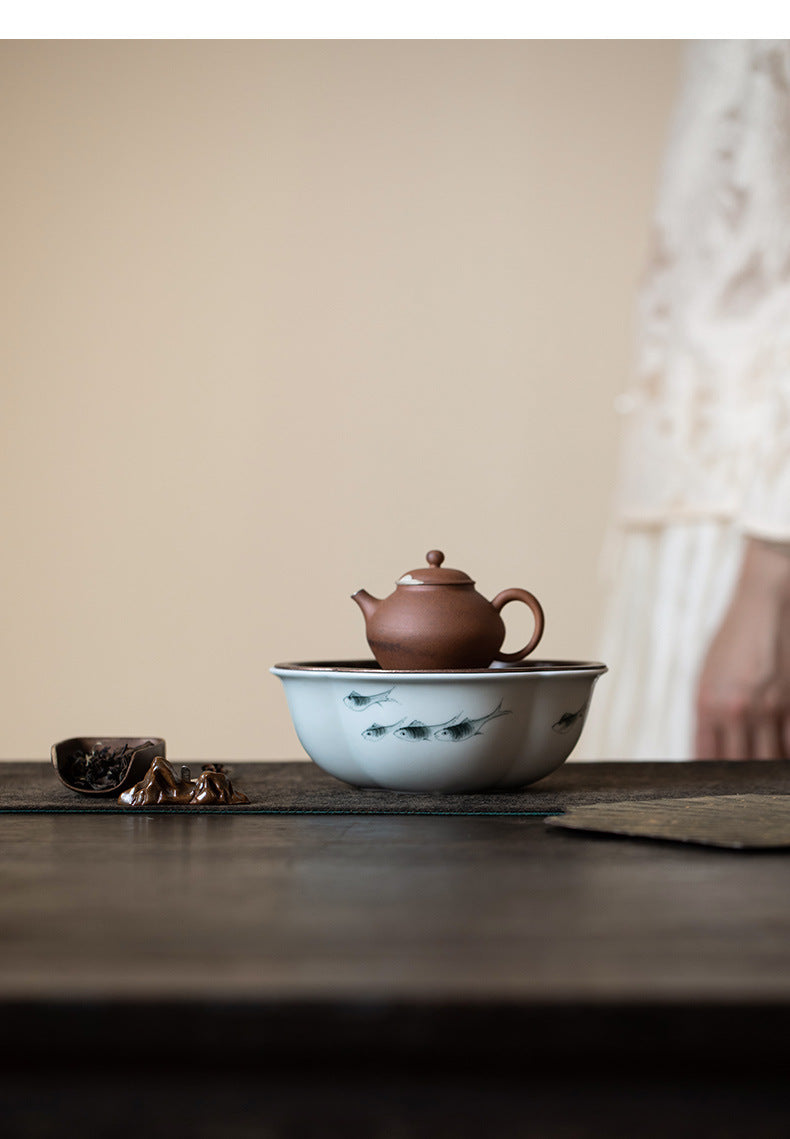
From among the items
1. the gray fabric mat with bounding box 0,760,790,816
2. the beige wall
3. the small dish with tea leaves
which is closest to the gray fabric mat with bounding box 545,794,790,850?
the gray fabric mat with bounding box 0,760,790,816

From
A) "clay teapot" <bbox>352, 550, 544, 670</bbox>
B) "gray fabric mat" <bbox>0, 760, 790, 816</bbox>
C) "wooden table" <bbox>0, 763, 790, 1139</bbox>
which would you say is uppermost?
"clay teapot" <bbox>352, 550, 544, 670</bbox>

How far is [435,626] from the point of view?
963mm

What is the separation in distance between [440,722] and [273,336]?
205cm

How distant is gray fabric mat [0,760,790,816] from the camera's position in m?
0.85

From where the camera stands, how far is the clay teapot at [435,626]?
0.96 meters

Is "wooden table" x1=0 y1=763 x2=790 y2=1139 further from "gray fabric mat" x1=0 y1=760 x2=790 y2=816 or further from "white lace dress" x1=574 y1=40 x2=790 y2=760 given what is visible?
→ "white lace dress" x1=574 y1=40 x2=790 y2=760

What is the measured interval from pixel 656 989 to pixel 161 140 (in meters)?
2.80

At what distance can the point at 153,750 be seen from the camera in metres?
0.97

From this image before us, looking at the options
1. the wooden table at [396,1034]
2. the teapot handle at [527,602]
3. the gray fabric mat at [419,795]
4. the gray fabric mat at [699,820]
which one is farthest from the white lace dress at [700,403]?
the wooden table at [396,1034]

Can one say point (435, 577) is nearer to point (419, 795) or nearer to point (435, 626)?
point (435, 626)

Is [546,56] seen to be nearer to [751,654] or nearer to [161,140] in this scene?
[161,140]

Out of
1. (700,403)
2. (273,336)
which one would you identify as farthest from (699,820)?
(273,336)

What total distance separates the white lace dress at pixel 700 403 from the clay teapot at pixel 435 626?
1.69m

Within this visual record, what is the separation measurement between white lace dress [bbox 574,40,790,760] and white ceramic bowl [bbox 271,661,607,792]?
1.72m
